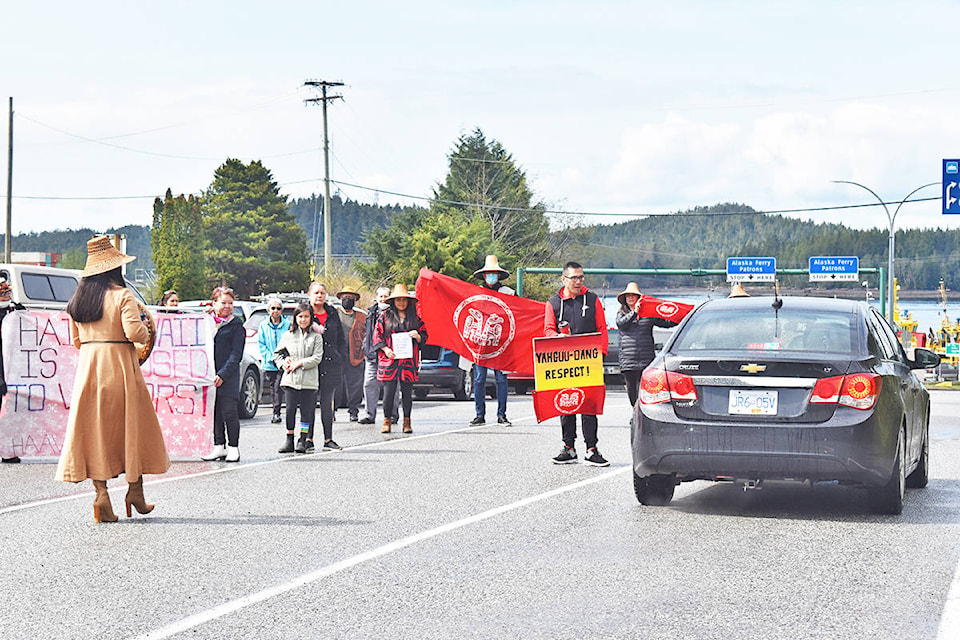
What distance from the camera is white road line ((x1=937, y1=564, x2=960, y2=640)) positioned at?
582cm

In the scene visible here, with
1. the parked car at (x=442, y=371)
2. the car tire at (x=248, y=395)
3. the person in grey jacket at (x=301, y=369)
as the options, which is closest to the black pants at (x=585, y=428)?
the person in grey jacket at (x=301, y=369)

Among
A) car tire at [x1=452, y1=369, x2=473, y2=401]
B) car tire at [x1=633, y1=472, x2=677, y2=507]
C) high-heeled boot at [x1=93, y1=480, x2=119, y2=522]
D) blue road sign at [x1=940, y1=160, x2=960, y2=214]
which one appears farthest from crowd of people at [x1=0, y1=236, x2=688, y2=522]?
blue road sign at [x1=940, y1=160, x2=960, y2=214]

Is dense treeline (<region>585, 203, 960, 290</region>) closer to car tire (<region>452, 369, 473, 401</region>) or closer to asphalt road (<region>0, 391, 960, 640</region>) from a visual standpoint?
car tire (<region>452, 369, 473, 401</region>)

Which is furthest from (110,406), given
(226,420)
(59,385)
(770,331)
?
(59,385)

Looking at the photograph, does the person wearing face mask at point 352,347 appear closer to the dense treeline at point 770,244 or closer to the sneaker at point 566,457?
the sneaker at point 566,457

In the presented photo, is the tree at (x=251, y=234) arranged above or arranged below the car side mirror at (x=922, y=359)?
above

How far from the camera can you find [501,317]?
58.8ft

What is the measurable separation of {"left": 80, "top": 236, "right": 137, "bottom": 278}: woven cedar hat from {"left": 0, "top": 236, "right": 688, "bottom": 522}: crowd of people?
0.03ft

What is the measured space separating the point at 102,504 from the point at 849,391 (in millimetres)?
4949

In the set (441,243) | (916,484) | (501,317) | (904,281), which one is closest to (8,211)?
(441,243)

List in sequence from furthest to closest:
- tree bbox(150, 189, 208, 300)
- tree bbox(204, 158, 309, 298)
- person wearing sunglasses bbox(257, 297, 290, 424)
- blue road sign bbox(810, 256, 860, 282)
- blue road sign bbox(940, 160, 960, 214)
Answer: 1. tree bbox(204, 158, 309, 298)
2. tree bbox(150, 189, 208, 300)
3. blue road sign bbox(810, 256, 860, 282)
4. blue road sign bbox(940, 160, 960, 214)
5. person wearing sunglasses bbox(257, 297, 290, 424)

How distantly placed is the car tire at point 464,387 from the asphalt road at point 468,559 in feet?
41.1

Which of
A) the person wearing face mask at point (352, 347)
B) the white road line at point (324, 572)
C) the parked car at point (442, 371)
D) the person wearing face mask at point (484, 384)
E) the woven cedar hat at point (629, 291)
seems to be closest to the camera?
the white road line at point (324, 572)

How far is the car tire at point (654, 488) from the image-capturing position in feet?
31.7
